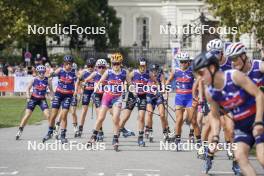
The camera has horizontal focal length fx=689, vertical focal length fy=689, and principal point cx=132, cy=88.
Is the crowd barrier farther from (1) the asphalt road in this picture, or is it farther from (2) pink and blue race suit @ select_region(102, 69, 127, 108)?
(2) pink and blue race suit @ select_region(102, 69, 127, 108)

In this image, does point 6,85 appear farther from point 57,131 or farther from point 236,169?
point 236,169

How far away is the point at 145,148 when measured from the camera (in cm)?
1767

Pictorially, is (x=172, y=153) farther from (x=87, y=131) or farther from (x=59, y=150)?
(x=87, y=131)

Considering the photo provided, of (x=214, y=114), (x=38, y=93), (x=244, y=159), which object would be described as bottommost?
(x=244, y=159)

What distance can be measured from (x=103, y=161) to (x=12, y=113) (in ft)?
58.3

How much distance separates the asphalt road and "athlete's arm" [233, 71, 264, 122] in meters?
4.01

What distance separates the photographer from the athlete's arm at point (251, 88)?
31.4 ft

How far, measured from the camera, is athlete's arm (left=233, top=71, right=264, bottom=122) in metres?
9.59

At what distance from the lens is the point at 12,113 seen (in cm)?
3203

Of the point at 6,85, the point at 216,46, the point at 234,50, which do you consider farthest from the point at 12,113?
the point at 234,50

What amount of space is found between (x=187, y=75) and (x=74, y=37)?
5522 cm

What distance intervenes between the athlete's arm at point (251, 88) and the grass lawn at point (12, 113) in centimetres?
1569

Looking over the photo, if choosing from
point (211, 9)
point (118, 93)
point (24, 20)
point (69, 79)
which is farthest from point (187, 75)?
point (24, 20)

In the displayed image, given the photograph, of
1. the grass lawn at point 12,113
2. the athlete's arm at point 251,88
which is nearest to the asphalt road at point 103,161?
the athlete's arm at point 251,88
